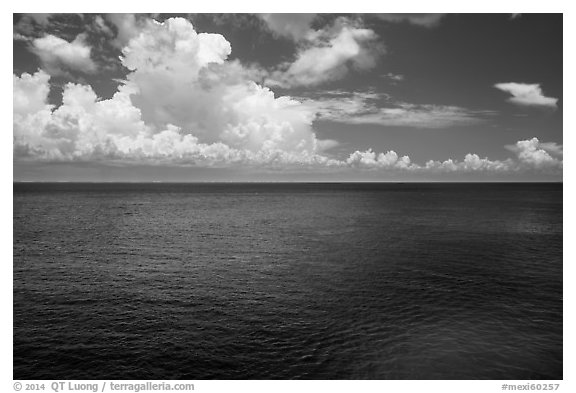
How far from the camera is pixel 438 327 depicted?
47.3m

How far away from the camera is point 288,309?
174ft

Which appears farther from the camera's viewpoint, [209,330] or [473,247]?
[473,247]

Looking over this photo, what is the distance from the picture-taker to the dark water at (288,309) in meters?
39.3

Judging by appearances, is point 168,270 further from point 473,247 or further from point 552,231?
point 552,231

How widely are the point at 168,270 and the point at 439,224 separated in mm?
98968

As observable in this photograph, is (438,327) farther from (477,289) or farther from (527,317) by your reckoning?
(477,289)

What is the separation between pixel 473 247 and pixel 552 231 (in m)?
40.7

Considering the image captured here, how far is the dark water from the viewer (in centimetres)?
3931

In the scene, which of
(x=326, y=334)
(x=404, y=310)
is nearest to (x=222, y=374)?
(x=326, y=334)

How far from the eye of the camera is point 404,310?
52.2m

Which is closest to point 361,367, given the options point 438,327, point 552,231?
point 438,327
